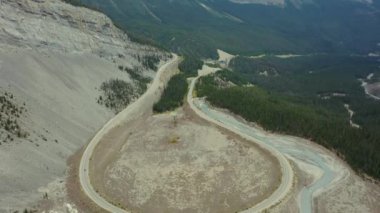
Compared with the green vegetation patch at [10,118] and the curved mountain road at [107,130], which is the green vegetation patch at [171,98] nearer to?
the curved mountain road at [107,130]

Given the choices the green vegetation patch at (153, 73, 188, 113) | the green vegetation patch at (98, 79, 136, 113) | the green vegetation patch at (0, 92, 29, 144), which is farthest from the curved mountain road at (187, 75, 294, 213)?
the green vegetation patch at (0, 92, 29, 144)

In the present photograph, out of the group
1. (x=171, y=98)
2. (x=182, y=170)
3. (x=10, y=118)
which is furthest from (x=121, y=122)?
(x=10, y=118)

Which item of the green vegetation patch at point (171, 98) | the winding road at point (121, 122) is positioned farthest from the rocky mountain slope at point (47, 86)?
the green vegetation patch at point (171, 98)

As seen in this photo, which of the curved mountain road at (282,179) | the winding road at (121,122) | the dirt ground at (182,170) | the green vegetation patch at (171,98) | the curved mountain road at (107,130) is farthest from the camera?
the green vegetation patch at (171,98)

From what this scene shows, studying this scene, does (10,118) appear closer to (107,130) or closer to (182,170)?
(107,130)

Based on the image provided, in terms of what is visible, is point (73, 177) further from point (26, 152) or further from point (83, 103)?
point (83, 103)

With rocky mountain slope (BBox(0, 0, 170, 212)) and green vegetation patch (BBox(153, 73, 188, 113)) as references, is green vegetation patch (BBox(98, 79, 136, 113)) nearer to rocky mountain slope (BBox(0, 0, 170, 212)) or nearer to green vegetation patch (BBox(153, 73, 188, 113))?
rocky mountain slope (BBox(0, 0, 170, 212))

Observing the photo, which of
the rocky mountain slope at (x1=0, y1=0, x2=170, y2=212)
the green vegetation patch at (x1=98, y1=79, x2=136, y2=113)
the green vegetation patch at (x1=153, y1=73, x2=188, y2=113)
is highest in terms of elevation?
the rocky mountain slope at (x1=0, y1=0, x2=170, y2=212)
